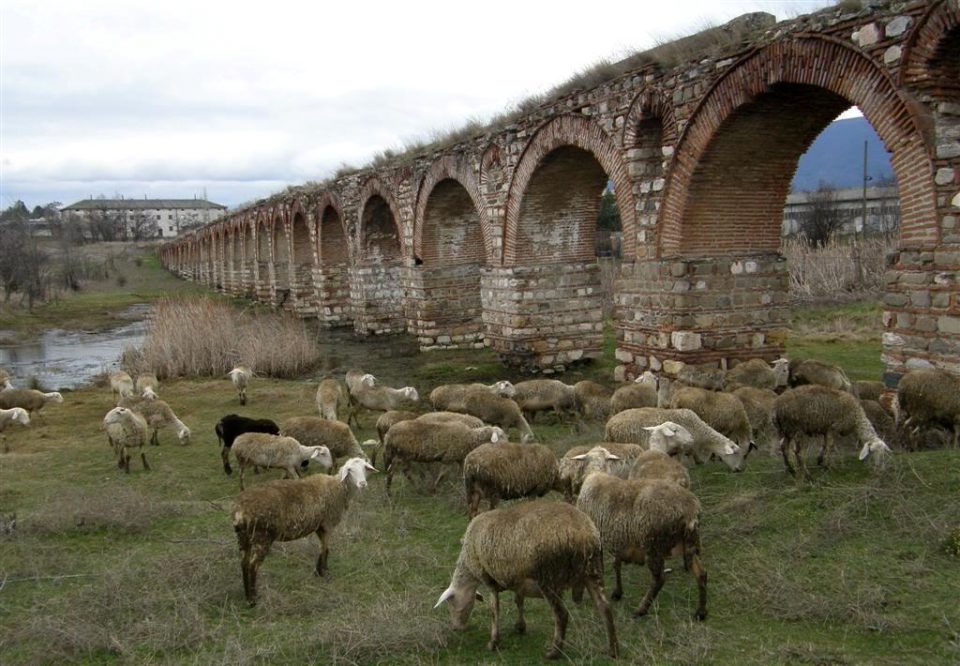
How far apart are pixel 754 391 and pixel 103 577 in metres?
6.92

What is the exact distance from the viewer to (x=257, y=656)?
15.0 feet

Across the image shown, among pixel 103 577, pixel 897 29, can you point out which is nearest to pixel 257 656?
pixel 103 577

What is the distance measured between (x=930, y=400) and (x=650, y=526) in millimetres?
4193

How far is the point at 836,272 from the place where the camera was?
24266 millimetres

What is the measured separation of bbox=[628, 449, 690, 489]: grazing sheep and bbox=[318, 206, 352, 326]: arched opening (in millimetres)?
21417

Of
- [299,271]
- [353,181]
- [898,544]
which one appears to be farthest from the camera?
[299,271]

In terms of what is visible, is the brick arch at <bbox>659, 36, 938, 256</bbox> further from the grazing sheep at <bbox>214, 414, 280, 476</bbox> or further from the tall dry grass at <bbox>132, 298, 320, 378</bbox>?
the tall dry grass at <bbox>132, 298, 320, 378</bbox>

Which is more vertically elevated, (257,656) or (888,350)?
(888,350)

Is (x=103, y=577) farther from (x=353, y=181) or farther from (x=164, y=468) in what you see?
(x=353, y=181)

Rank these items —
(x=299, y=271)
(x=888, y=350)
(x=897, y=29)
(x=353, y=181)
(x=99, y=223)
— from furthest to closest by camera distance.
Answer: (x=99, y=223) < (x=299, y=271) < (x=353, y=181) < (x=888, y=350) < (x=897, y=29)

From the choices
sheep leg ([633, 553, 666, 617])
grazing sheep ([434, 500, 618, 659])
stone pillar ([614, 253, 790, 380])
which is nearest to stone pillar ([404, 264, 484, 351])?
stone pillar ([614, 253, 790, 380])

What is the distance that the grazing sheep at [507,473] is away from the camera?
6539 mm

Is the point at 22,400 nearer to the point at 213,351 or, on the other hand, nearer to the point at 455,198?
the point at 213,351

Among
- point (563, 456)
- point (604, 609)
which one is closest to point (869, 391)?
point (563, 456)
